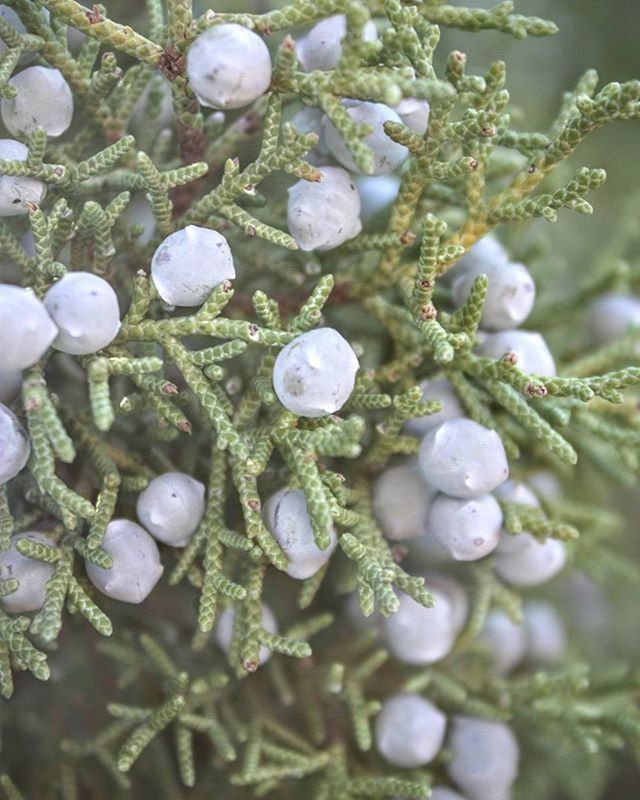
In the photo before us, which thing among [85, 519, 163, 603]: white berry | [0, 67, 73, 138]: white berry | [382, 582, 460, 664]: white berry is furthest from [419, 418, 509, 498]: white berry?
[0, 67, 73, 138]: white berry

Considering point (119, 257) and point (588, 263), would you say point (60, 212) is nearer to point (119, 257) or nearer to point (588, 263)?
point (119, 257)

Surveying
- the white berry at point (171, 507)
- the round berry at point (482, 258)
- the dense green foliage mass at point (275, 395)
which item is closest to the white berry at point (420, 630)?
the dense green foliage mass at point (275, 395)

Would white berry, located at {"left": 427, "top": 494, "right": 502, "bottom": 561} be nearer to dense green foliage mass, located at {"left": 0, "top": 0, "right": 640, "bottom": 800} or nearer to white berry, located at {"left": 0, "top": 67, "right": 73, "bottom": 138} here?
dense green foliage mass, located at {"left": 0, "top": 0, "right": 640, "bottom": 800}

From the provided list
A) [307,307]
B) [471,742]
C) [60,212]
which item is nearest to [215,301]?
[307,307]

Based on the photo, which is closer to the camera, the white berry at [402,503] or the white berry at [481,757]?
the white berry at [402,503]

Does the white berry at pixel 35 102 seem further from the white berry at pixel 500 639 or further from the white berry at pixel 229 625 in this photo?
the white berry at pixel 500 639

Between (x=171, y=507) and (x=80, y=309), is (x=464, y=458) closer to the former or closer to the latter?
(x=171, y=507)

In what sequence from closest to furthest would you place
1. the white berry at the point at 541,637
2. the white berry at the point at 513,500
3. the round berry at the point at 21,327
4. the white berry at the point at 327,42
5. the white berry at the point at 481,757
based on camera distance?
the round berry at the point at 21,327, the white berry at the point at 327,42, the white berry at the point at 513,500, the white berry at the point at 481,757, the white berry at the point at 541,637
